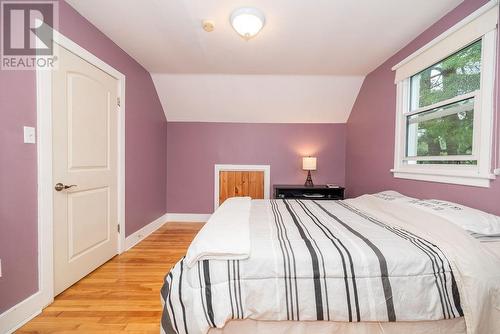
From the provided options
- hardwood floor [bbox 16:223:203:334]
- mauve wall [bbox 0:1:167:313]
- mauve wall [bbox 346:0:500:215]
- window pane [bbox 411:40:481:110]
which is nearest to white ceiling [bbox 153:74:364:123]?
mauve wall [bbox 346:0:500:215]

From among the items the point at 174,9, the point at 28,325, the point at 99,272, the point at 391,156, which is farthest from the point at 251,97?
the point at 28,325

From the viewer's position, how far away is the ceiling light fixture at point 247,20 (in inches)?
70.3

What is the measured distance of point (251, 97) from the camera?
138 inches

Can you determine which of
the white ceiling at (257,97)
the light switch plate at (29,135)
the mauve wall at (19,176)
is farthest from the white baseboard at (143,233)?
the white ceiling at (257,97)

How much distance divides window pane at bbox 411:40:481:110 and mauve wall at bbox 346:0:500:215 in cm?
24

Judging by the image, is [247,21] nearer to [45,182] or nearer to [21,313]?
[45,182]

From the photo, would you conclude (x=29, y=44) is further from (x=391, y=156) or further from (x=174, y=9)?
(x=391, y=156)

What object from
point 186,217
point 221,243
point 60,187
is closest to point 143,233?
point 186,217

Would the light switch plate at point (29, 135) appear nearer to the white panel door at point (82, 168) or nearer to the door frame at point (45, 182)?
the door frame at point (45, 182)

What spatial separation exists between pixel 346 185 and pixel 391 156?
4.39ft

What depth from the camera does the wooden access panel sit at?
3.97 meters

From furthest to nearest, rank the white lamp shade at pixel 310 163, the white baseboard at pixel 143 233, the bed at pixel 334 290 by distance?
the white lamp shade at pixel 310 163 → the white baseboard at pixel 143 233 → the bed at pixel 334 290

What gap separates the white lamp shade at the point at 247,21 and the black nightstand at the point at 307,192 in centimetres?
222

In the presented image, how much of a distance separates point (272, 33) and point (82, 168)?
211 centimetres
